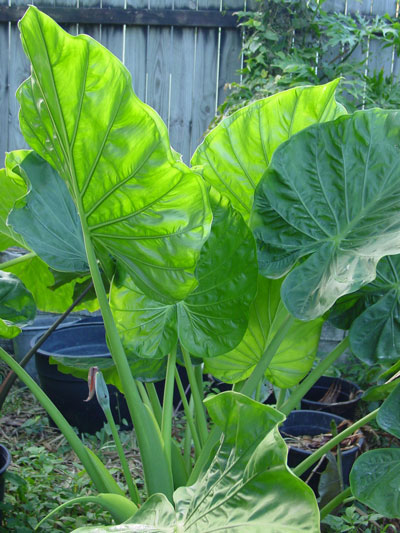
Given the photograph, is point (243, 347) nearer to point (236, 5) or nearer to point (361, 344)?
point (361, 344)

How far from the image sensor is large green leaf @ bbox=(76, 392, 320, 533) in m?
0.62

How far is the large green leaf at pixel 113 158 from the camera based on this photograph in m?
0.70

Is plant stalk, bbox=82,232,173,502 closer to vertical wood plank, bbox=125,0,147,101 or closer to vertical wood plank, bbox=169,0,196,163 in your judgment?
vertical wood plank, bbox=169,0,196,163

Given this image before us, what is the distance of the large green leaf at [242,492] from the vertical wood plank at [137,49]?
2.90 meters

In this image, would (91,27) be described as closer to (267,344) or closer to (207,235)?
(267,344)

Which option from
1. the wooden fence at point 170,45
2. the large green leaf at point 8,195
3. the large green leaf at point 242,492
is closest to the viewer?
the large green leaf at point 242,492

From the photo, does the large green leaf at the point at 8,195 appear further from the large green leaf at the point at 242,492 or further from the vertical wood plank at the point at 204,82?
the vertical wood plank at the point at 204,82

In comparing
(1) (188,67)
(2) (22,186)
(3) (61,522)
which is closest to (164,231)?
(2) (22,186)

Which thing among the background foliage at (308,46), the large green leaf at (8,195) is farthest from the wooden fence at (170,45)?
the large green leaf at (8,195)

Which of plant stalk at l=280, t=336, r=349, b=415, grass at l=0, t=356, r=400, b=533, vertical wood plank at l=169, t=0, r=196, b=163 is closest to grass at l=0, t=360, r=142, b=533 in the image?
grass at l=0, t=356, r=400, b=533

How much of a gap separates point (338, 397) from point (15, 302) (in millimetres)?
1434

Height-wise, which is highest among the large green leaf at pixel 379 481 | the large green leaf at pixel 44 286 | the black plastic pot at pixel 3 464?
the large green leaf at pixel 44 286

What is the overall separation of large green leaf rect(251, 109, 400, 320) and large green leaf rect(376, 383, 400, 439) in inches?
9.4

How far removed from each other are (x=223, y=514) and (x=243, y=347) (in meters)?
0.57
